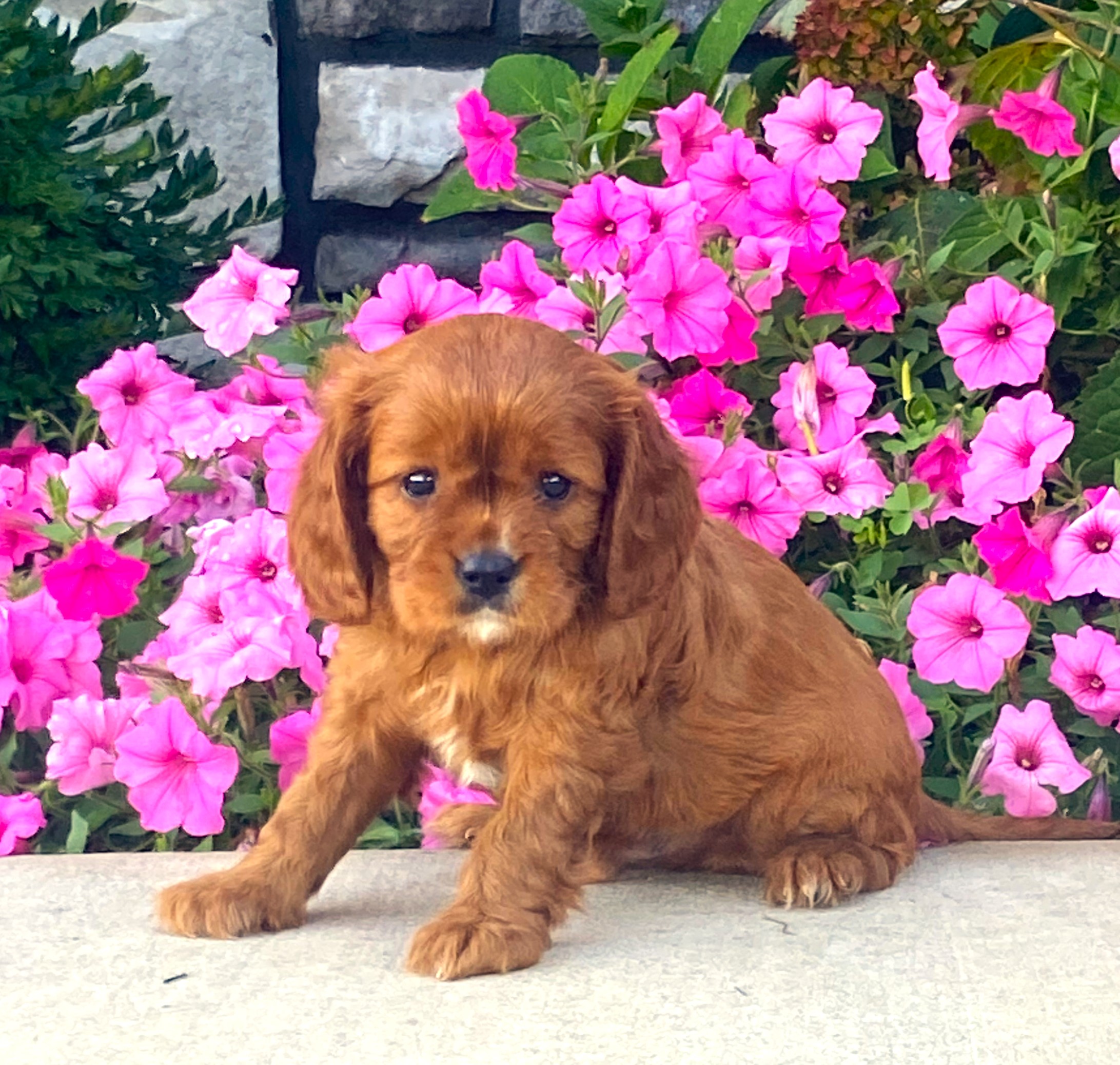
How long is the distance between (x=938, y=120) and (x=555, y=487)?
58.9 inches

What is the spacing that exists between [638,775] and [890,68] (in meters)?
1.89

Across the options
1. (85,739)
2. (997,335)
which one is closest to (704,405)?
(997,335)

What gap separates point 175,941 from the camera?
91.5 inches

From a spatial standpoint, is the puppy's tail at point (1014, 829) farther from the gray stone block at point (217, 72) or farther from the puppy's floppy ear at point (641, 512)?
the gray stone block at point (217, 72)

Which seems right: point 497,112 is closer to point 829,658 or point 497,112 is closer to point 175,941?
point 829,658

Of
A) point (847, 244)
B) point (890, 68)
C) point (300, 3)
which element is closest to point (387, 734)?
point (847, 244)

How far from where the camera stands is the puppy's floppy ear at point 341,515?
2338 millimetres

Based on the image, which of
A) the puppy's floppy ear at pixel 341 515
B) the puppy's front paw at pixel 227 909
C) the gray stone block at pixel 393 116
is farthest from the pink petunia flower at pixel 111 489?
the gray stone block at pixel 393 116

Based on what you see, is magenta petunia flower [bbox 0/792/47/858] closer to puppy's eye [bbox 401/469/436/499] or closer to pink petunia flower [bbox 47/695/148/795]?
pink petunia flower [bbox 47/695/148/795]

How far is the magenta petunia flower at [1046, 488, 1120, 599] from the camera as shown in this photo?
9.80 feet

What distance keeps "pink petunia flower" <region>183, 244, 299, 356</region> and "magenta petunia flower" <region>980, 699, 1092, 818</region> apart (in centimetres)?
158

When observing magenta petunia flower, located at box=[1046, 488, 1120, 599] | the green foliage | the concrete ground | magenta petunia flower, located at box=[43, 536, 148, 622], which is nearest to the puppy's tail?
the concrete ground

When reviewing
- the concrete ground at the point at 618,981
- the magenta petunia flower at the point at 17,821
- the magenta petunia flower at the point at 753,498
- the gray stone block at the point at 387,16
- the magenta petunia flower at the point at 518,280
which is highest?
the gray stone block at the point at 387,16

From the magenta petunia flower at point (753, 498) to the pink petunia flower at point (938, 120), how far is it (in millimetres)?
699
